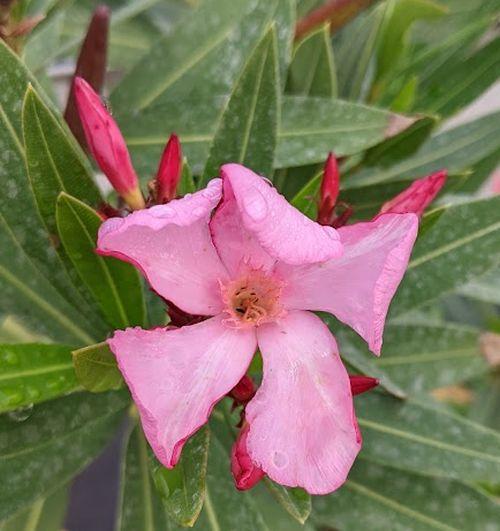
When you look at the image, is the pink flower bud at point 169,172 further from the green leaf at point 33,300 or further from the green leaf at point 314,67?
the green leaf at point 314,67

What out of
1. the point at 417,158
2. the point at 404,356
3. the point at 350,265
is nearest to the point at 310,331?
the point at 350,265

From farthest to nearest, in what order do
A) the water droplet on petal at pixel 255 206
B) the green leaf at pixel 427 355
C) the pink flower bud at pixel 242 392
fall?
the green leaf at pixel 427 355
the pink flower bud at pixel 242 392
the water droplet on petal at pixel 255 206

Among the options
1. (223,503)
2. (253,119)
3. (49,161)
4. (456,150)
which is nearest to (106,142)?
(49,161)

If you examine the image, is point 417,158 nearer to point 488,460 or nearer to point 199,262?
point 488,460

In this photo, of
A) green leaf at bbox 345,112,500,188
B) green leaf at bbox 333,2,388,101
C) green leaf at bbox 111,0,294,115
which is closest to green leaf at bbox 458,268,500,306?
green leaf at bbox 345,112,500,188

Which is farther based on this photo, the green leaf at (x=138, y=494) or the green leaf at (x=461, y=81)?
the green leaf at (x=461, y=81)

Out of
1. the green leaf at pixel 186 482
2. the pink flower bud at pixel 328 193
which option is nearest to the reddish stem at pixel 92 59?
the pink flower bud at pixel 328 193

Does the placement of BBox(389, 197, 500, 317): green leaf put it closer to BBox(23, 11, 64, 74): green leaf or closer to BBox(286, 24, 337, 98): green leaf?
BBox(286, 24, 337, 98): green leaf
